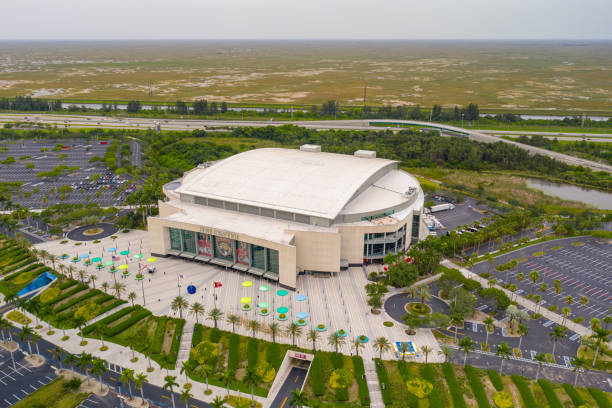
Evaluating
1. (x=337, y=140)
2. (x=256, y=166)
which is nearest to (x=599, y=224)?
(x=256, y=166)

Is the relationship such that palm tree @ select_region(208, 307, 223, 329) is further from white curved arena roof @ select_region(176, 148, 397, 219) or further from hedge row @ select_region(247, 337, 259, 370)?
white curved arena roof @ select_region(176, 148, 397, 219)

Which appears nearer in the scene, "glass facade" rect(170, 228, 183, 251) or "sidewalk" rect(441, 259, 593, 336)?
"sidewalk" rect(441, 259, 593, 336)

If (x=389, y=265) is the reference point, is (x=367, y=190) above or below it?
above

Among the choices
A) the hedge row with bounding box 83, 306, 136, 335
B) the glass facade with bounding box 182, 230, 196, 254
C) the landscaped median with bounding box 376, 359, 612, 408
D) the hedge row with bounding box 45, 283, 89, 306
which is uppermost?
the glass facade with bounding box 182, 230, 196, 254

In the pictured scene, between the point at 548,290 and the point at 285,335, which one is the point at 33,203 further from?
the point at 548,290

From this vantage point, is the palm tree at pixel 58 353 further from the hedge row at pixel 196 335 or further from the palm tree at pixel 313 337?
the palm tree at pixel 313 337

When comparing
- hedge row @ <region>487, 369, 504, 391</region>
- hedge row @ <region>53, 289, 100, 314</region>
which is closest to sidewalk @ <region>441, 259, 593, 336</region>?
hedge row @ <region>487, 369, 504, 391</region>
